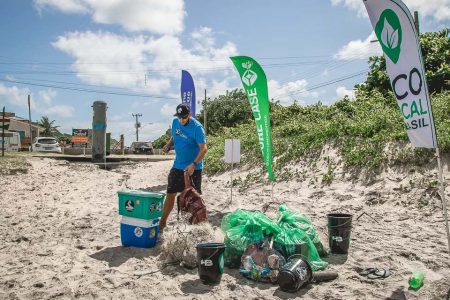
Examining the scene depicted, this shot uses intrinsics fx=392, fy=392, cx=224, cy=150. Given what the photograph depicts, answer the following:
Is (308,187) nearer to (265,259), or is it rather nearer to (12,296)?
(265,259)

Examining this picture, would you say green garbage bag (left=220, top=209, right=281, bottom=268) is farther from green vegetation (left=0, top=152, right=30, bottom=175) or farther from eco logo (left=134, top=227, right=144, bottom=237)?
green vegetation (left=0, top=152, right=30, bottom=175)

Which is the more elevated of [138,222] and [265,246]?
[138,222]

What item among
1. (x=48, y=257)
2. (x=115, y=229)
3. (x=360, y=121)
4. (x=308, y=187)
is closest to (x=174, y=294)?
(x=48, y=257)

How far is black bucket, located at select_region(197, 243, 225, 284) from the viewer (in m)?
3.84

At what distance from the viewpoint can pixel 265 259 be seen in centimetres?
406

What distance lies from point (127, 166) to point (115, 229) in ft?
37.6

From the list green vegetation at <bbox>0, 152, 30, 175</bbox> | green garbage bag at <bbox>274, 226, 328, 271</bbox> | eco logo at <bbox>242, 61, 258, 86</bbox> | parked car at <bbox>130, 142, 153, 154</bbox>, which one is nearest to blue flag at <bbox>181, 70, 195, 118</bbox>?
eco logo at <bbox>242, 61, 258, 86</bbox>

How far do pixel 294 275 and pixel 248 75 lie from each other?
461 centimetres

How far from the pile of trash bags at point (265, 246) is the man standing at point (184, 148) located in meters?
1.18

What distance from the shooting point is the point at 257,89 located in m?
7.39

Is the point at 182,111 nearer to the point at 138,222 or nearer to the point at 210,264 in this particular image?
the point at 138,222

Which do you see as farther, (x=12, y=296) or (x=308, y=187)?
(x=308, y=187)

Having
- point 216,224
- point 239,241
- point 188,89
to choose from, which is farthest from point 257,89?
point 239,241

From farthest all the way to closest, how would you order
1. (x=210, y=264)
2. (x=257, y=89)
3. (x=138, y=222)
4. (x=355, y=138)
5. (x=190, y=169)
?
(x=355, y=138), (x=257, y=89), (x=190, y=169), (x=138, y=222), (x=210, y=264)
